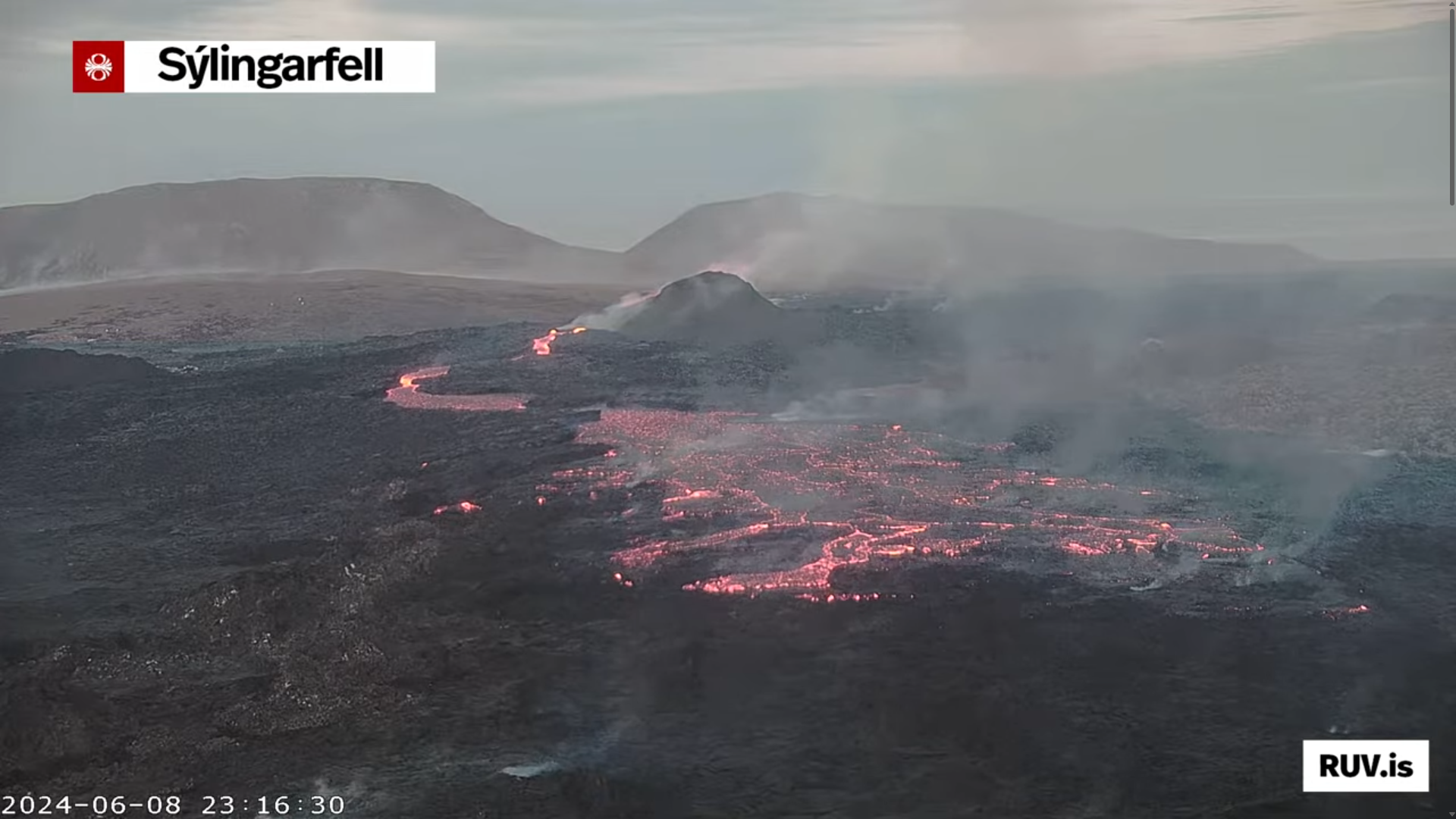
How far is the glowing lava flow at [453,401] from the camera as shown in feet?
144

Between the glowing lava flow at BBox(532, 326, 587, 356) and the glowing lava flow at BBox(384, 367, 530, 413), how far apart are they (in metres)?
8.50

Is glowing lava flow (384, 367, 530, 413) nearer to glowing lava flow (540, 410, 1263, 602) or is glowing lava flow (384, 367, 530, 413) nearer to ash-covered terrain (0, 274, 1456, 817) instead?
ash-covered terrain (0, 274, 1456, 817)

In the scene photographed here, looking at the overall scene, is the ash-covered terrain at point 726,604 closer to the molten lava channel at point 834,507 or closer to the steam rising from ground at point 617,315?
the molten lava channel at point 834,507

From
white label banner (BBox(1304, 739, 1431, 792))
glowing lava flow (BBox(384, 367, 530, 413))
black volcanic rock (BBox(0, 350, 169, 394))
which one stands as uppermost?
black volcanic rock (BBox(0, 350, 169, 394))

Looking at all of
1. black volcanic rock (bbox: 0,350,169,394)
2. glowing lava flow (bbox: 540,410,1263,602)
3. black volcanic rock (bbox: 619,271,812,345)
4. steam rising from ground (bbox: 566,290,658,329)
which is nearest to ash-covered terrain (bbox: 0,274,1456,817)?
glowing lava flow (bbox: 540,410,1263,602)

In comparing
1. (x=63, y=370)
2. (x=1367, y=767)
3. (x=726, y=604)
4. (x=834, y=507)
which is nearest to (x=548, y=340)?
(x=63, y=370)

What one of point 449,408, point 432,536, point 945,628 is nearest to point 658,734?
point 945,628

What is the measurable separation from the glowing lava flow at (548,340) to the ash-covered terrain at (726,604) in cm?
1248

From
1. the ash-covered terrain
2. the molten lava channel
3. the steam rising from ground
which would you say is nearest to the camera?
the ash-covered terrain

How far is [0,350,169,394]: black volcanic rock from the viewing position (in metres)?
53.4

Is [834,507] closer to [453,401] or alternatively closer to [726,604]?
[726,604]

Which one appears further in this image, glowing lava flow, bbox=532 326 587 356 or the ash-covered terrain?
glowing lava flow, bbox=532 326 587 356

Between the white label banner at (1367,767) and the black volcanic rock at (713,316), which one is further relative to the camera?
the black volcanic rock at (713,316)

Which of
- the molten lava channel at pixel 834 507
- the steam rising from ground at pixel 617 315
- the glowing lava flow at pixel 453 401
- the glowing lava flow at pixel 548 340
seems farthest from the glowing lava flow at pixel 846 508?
the steam rising from ground at pixel 617 315
